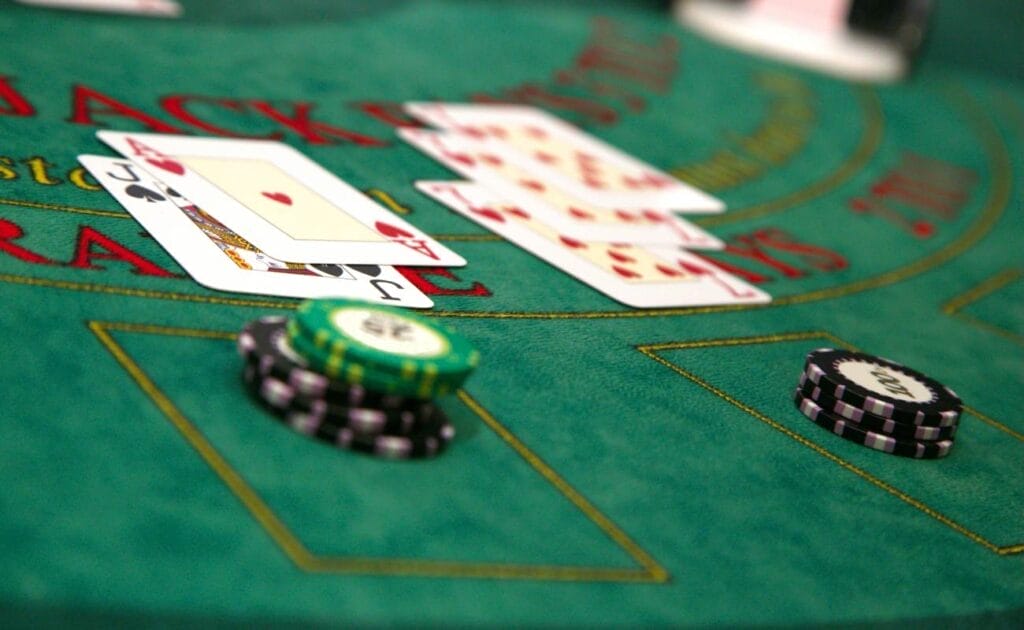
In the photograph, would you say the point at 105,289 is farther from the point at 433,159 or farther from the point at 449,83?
the point at 449,83

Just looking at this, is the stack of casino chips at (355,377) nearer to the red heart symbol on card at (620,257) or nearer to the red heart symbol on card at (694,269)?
the red heart symbol on card at (620,257)

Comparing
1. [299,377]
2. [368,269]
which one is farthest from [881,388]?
[299,377]

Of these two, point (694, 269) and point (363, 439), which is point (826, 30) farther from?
point (363, 439)

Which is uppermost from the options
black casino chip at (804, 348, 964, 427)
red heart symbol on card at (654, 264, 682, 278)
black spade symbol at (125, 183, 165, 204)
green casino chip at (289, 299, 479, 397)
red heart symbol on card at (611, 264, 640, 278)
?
green casino chip at (289, 299, 479, 397)

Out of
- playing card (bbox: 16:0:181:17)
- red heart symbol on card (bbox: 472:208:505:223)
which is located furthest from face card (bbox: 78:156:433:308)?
playing card (bbox: 16:0:181:17)

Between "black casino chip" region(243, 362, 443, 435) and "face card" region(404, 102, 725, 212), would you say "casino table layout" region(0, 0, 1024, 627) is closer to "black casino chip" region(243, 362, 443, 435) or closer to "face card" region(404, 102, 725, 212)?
"black casino chip" region(243, 362, 443, 435)

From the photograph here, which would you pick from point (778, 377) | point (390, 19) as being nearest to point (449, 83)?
point (390, 19)

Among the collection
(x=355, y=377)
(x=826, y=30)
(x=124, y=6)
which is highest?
(x=826, y=30)
